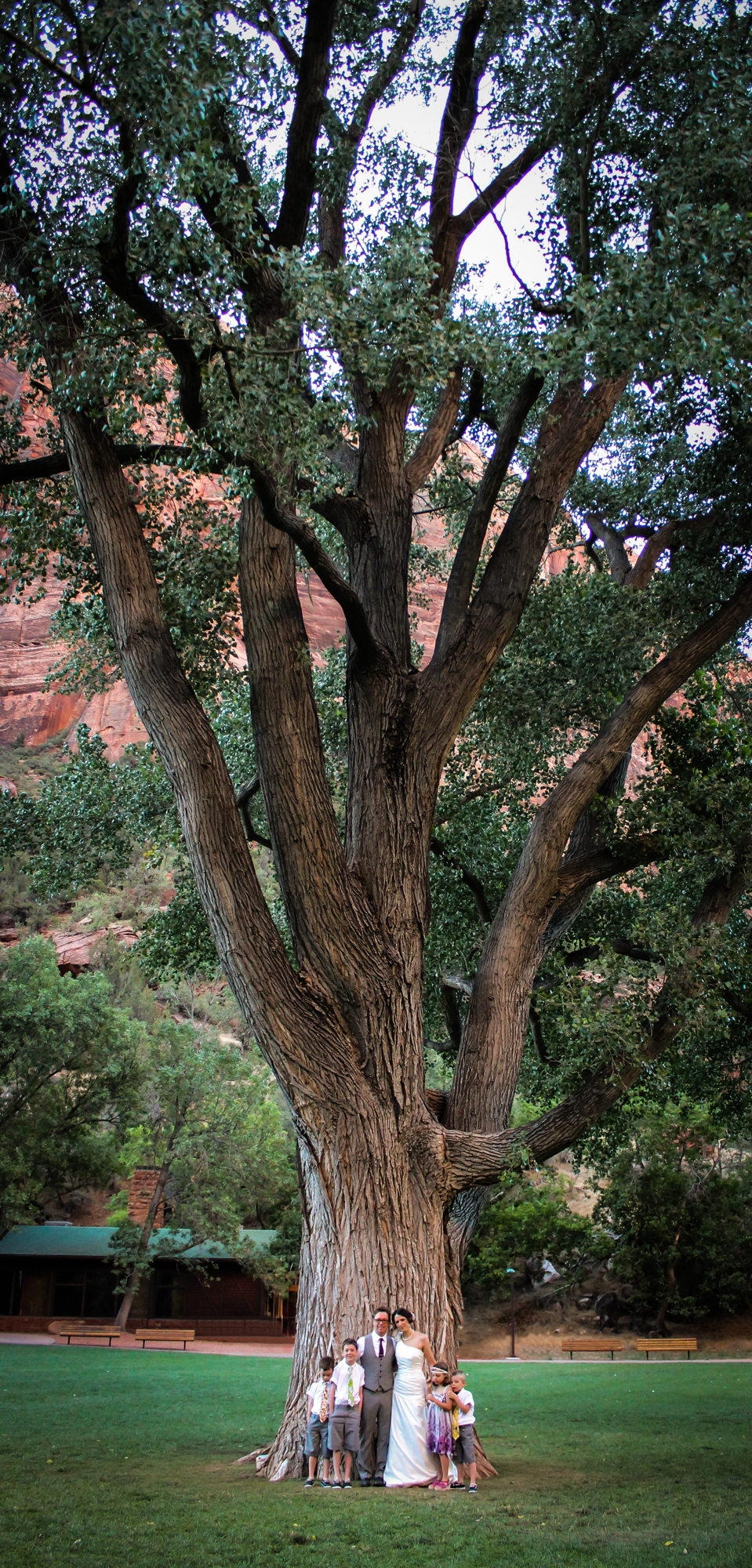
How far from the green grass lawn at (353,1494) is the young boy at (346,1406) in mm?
318

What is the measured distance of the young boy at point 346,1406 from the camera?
6.80 meters

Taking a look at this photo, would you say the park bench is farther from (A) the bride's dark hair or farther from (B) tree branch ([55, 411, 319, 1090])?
(B) tree branch ([55, 411, 319, 1090])

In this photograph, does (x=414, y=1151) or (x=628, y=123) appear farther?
(x=628, y=123)

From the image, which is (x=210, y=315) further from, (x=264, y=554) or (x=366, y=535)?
(x=366, y=535)

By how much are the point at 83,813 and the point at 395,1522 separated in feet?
24.0

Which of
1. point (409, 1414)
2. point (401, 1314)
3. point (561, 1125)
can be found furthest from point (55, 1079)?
point (401, 1314)

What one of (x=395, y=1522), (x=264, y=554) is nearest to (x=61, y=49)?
(x=264, y=554)

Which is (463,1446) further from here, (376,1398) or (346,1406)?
(346,1406)

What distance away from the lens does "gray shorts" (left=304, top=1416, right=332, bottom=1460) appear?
6957 mm

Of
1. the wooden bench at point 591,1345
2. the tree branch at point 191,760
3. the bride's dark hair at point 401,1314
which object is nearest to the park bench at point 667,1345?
the wooden bench at point 591,1345

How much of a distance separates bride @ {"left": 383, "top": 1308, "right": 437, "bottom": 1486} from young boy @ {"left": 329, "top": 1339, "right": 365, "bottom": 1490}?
300 millimetres

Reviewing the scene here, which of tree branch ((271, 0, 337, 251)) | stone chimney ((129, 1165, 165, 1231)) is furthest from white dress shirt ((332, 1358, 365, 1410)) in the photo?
stone chimney ((129, 1165, 165, 1231))

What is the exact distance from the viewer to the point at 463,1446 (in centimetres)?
721

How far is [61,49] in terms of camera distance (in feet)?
19.0
